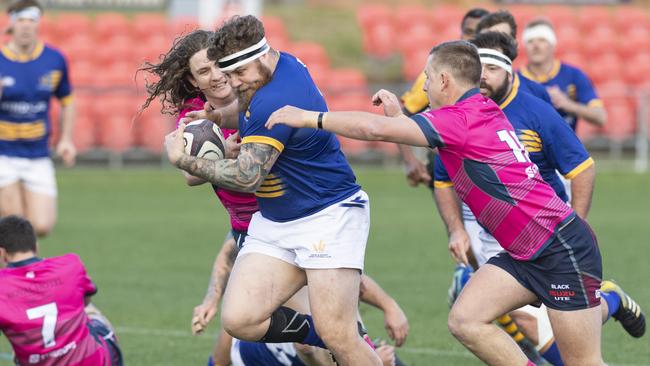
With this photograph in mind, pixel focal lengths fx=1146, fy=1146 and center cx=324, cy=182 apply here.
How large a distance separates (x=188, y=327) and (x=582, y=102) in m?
3.75

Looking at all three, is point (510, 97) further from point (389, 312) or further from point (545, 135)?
point (389, 312)

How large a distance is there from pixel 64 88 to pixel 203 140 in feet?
17.7

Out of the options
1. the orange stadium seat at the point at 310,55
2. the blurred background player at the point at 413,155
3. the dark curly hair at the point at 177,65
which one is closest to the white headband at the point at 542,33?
the blurred background player at the point at 413,155

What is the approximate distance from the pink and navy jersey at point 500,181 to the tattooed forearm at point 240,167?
2.89ft

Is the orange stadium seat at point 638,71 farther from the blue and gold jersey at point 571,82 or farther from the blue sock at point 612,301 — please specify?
the blue sock at point 612,301

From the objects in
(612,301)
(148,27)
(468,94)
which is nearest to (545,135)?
(468,94)

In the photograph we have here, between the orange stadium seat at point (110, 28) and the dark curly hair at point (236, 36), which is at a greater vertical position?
the dark curly hair at point (236, 36)

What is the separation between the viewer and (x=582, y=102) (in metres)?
9.59

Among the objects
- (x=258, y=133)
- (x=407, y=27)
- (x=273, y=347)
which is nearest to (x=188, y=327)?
(x=273, y=347)

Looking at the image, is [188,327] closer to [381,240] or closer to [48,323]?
[48,323]

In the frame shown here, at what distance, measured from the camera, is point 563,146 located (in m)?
6.69

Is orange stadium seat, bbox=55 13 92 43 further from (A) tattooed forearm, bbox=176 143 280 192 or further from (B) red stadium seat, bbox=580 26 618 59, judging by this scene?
(A) tattooed forearm, bbox=176 143 280 192

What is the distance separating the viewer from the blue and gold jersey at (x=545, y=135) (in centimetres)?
670

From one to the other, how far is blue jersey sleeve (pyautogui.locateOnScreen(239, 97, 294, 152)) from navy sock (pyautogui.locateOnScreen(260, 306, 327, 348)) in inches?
38.4
